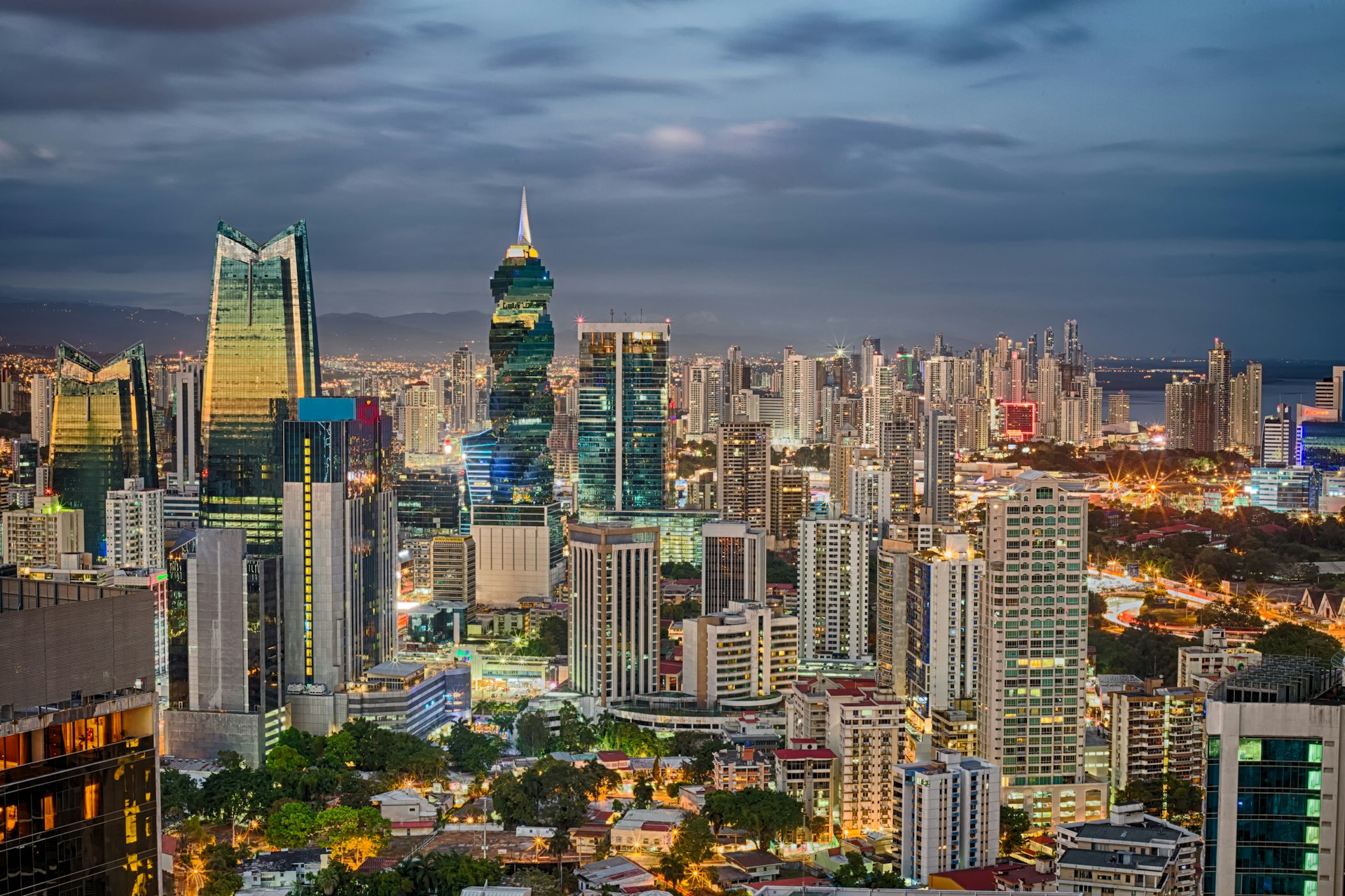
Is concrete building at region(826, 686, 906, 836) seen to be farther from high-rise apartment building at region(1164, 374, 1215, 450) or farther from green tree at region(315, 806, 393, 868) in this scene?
high-rise apartment building at region(1164, 374, 1215, 450)

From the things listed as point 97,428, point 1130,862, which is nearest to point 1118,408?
point 97,428

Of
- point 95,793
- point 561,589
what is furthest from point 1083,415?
point 95,793

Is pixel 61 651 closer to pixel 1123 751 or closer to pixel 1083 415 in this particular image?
pixel 1123 751

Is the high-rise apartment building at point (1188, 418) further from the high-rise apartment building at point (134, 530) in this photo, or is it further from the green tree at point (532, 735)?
the green tree at point (532, 735)

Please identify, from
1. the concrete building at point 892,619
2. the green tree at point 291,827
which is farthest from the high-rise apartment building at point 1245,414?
the green tree at point 291,827

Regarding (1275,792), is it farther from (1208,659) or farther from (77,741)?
(1208,659)

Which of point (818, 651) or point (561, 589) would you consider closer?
point (818, 651)
